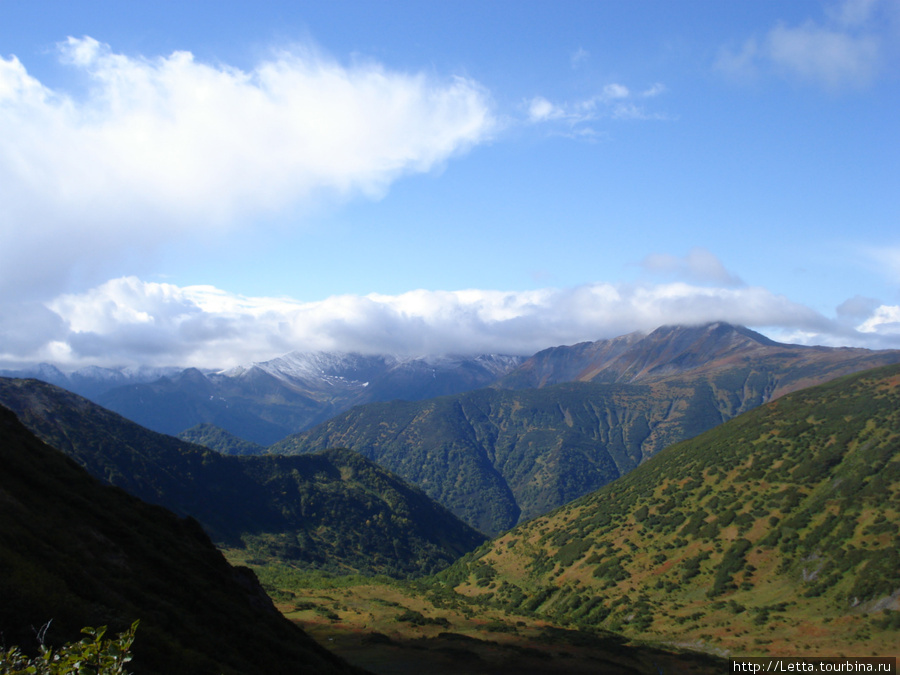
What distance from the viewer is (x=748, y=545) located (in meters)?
98.9

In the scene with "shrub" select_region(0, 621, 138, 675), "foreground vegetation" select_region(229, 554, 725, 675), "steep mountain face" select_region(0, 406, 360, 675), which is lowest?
"foreground vegetation" select_region(229, 554, 725, 675)

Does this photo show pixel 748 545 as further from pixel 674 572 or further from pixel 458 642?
pixel 458 642

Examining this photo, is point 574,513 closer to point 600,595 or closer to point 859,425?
point 600,595

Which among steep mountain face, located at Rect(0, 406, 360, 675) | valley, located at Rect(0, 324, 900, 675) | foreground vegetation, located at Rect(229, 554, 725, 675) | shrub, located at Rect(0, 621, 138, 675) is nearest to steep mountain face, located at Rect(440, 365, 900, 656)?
valley, located at Rect(0, 324, 900, 675)

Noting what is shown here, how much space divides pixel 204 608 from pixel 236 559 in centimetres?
14155

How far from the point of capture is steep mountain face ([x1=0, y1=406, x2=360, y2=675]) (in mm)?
23688

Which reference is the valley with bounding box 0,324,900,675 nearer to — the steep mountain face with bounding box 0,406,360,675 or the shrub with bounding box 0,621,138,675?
the steep mountain face with bounding box 0,406,360,675

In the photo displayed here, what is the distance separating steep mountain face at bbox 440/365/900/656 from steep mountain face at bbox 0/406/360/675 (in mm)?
65832

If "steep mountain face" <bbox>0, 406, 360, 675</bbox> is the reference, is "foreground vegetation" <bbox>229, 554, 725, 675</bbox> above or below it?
below

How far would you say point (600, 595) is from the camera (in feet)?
337

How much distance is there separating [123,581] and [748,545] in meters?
104

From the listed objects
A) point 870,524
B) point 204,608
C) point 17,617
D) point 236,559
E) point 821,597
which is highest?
point 17,617

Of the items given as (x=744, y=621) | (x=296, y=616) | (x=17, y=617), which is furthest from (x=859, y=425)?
(x=17, y=617)

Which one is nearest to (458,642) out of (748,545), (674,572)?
(674,572)
